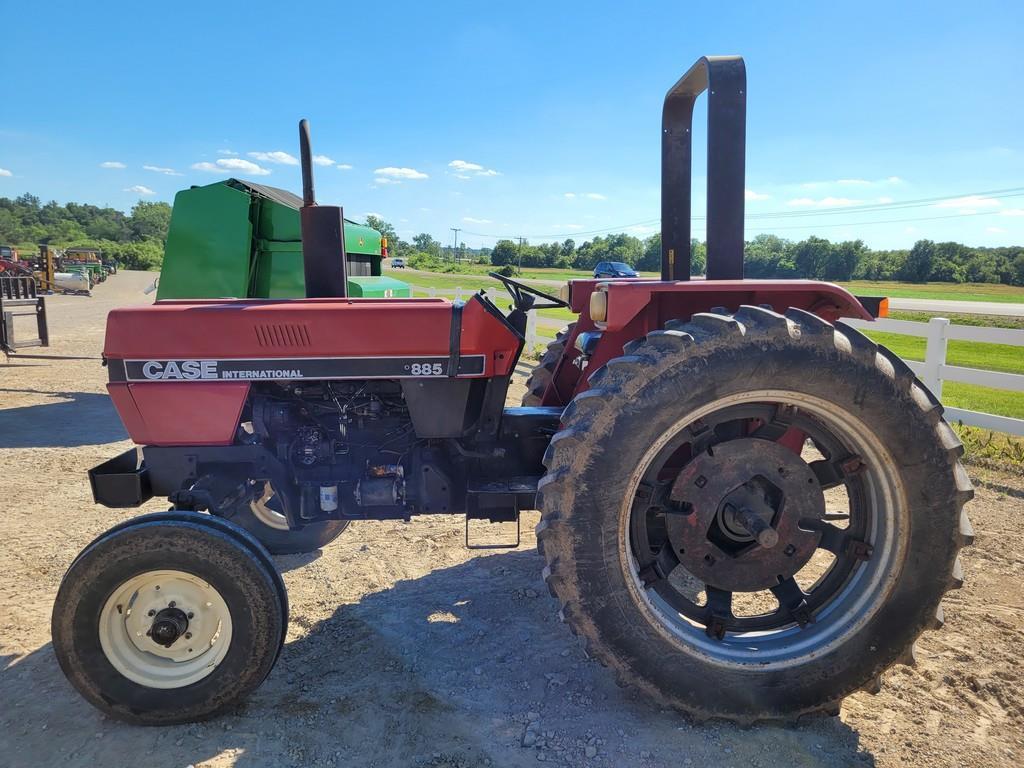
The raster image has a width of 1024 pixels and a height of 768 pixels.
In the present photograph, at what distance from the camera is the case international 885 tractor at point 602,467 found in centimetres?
213

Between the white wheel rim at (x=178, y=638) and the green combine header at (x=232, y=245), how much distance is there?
4.64m

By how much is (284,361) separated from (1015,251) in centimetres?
6298

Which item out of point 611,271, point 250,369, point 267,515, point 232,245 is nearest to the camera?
point 250,369

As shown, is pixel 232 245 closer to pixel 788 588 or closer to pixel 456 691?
pixel 456 691

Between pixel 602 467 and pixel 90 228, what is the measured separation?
116 m

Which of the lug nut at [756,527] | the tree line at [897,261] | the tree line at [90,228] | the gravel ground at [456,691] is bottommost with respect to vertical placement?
the gravel ground at [456,691]

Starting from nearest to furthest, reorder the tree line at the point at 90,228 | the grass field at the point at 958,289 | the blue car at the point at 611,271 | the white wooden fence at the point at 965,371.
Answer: the white wooden fence at the point at 965,371 < the blue car at the point at 611,271 < the grass field at the point at 958,289 < the tree line at the point at 90,228

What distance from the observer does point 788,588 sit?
2479 mm

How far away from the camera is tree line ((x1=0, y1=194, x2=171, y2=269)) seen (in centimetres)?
6931

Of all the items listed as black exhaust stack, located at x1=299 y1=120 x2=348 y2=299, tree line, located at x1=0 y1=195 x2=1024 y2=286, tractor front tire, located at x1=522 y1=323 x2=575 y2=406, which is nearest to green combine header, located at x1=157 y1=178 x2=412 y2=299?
tractor front tire, located at x1=522 y1=323 x2=575 y2=406

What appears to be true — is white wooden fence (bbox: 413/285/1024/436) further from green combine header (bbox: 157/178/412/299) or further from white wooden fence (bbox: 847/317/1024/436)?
green combine header (bbox: 157/178/412/299)

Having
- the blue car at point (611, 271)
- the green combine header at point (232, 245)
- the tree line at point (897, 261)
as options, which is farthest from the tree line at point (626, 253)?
the green combine header at point (232, 245)

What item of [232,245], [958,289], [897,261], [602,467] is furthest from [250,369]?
[897,261]

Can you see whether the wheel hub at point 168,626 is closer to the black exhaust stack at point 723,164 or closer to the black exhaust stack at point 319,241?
the black exhaust stack at point 319,241
